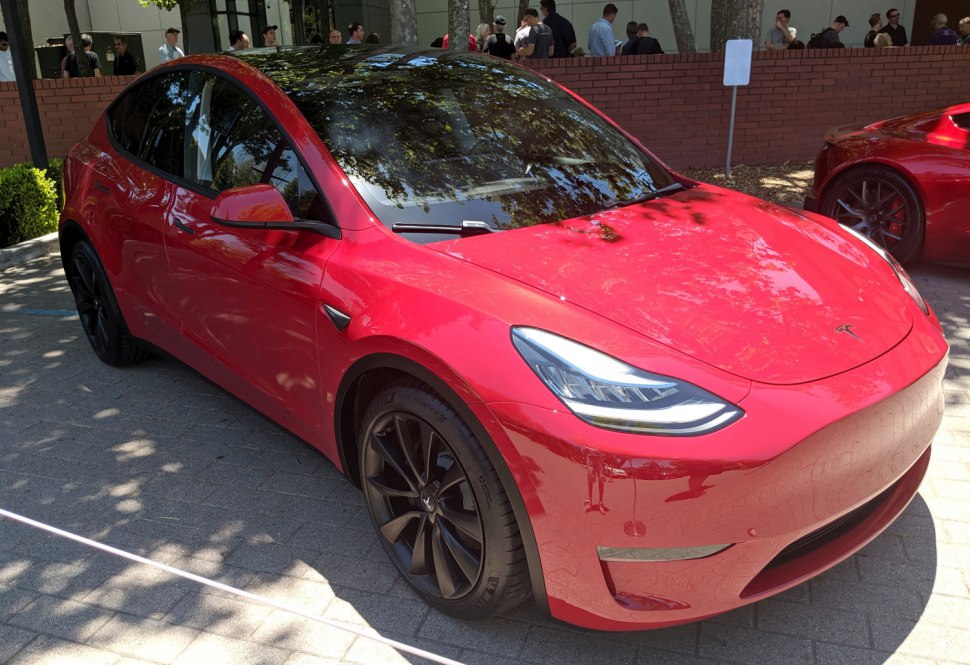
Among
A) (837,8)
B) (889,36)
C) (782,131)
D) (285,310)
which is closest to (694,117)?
(782,131)

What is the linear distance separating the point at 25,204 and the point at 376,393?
22.2ft

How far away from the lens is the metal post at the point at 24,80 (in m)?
8.32

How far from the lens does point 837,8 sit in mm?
20922

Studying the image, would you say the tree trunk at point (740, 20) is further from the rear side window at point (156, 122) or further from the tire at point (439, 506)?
the tire at point (439, 506)

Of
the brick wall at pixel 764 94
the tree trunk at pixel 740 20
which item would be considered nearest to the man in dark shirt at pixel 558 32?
the brick wall at pixel 764 94

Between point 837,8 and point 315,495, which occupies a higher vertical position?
point 837,8

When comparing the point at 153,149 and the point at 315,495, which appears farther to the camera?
the point at 153,149

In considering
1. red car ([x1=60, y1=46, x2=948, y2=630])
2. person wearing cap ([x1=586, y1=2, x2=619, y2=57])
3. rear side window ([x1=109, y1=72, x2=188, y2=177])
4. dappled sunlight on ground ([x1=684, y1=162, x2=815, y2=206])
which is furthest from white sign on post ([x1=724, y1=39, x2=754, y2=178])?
rear side window ([x1=109, y1=72, x2=188, y2=177])

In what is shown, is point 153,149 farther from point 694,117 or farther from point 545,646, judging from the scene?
point 694,117

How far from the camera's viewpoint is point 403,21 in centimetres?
1024

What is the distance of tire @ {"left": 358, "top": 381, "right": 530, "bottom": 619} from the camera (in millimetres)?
2420

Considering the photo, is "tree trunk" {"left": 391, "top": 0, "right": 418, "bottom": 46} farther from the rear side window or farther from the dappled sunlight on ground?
the rear side window

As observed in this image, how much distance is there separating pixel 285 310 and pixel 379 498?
0.78 m

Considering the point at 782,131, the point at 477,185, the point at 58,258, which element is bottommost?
the point at 58,258
